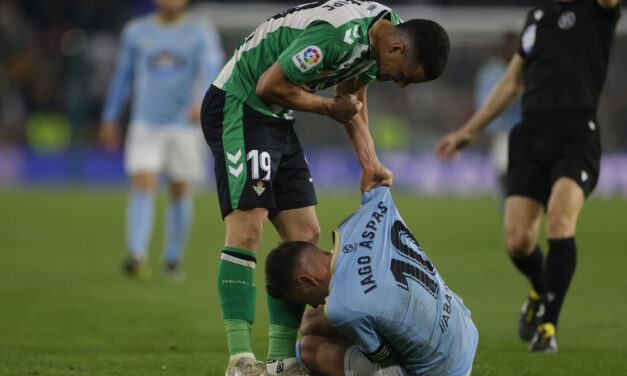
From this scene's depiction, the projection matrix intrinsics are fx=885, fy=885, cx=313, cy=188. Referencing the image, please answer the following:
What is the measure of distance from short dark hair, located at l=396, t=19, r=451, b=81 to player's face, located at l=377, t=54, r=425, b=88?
34 mm

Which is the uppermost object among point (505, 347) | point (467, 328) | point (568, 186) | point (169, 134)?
point (169, 134)

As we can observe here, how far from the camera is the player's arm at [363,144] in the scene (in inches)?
175

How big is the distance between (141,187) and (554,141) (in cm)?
467

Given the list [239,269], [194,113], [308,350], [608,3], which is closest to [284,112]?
[239,269]

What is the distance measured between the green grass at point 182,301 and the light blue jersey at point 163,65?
1.69m

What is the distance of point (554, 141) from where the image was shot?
5633 millimetres

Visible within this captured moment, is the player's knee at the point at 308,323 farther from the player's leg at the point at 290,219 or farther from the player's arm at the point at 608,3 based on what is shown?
the player's arm at the point at 608,3

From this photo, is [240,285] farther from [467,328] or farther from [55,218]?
[55,218]

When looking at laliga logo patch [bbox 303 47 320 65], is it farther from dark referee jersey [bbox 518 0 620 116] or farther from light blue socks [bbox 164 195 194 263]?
light blue socks [bbox 164 195 194 263]

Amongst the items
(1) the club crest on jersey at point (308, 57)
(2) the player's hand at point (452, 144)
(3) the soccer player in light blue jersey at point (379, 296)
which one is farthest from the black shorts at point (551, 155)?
(1) the club crest on jersey at point (308, 57)

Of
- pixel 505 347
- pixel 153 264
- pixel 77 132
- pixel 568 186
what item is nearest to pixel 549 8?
pixel 568 186

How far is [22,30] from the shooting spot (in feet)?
88.5

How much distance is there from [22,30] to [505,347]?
79.9 feet

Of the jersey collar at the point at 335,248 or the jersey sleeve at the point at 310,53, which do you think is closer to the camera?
the jersey collar at the point at 335,248
